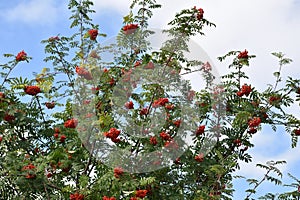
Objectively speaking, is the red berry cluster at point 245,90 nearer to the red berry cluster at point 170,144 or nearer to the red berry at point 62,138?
the red berry cluster at point 170,144

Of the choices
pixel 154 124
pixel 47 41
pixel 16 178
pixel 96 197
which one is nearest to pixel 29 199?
pixel 16 178

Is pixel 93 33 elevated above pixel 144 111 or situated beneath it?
elevated above

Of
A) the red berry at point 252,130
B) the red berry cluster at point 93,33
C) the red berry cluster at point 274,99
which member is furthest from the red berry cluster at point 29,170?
the red berry cluster at point 274,99

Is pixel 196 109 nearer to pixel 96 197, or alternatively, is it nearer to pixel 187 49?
pixel 187 49

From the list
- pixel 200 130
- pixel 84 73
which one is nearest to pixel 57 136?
pixel 84 73

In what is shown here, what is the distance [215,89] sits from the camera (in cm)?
546

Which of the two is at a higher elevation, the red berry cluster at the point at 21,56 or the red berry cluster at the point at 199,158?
the red berry cluster at the point at 21,56

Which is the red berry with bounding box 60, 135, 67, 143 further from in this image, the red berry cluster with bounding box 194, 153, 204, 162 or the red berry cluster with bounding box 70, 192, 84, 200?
the red berry cluster with bounding box 194, 153, 204, 162

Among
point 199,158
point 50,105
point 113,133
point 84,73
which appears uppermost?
point 84,73

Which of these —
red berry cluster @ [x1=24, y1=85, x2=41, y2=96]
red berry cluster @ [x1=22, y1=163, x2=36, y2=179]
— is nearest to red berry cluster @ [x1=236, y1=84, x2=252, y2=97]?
red berry cluster @ [x1=24, y1=85, x2=41, y2=96]

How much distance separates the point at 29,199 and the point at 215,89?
7.70ft

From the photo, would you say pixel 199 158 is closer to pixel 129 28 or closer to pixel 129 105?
pixel 129 105

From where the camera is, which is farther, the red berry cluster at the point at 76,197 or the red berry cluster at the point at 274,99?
the red berry cluster at the point at 274,99

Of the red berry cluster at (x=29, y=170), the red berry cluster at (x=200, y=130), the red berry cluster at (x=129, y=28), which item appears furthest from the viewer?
the red berry cluster at (x=129, y=28)
